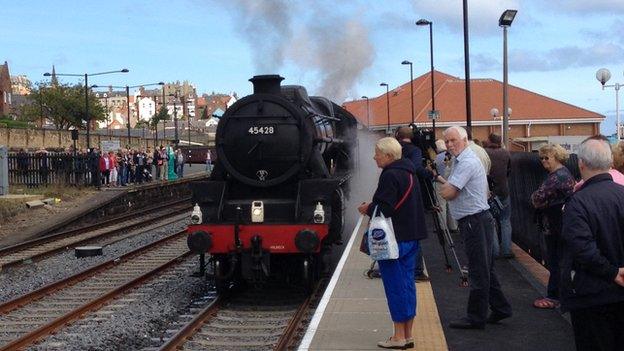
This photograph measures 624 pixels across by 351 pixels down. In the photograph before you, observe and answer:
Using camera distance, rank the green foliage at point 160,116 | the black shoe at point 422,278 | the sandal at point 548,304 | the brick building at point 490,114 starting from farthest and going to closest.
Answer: the green foliage at point 160,116 < the brick building at point 490,114 < the black shoe at point 422,278 < the sandal at point 548,304

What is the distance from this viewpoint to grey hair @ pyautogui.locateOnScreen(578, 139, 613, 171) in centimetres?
432

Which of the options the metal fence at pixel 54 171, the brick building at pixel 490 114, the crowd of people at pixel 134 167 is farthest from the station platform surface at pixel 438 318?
the brick building at pixel 490 114

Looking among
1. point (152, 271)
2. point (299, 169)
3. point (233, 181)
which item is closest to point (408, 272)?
point (299, 169)

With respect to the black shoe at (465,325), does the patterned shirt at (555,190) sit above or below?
above

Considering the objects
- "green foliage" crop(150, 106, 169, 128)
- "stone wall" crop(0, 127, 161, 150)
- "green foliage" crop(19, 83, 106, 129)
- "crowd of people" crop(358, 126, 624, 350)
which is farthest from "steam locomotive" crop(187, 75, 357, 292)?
"green foliage" crop(150, 106, 169, 128)

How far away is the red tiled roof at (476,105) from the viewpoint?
199ft

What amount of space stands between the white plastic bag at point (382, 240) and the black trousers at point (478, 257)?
34.2 inches

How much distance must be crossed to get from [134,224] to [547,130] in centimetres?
4514

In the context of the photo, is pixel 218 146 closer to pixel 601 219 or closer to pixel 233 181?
pixel 233 181

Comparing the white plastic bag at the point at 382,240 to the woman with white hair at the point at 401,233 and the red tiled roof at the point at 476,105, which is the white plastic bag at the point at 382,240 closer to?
the woman with white hair at the point at 401,233

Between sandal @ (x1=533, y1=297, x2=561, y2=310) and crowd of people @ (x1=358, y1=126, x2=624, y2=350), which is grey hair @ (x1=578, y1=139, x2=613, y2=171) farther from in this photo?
sandal @ (x1=533, y1=297, x2=561, y2=310)

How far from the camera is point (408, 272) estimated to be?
241 inches

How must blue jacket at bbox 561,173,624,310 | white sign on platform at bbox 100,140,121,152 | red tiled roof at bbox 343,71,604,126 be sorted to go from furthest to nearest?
red tiled roof at bbox 343,71,604,126
white sign on platform at bbox 100,140,121,152
blue jacket at bbox 561,173,624,310

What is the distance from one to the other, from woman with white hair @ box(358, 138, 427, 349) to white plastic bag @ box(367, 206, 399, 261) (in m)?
0.07
